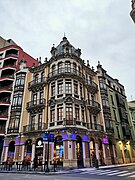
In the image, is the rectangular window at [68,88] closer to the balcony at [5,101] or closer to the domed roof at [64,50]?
the domed roof at [64,50]

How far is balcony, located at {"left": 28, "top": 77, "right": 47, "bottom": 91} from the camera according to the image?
27.3 m

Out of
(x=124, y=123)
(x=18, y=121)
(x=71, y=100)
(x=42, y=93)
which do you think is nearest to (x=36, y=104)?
(x=42, y=93)

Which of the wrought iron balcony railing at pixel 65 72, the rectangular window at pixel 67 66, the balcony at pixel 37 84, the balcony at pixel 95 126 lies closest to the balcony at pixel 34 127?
the balcony at pixel 37 84

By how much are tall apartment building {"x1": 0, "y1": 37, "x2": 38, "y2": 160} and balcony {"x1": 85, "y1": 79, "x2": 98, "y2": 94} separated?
41.8ft

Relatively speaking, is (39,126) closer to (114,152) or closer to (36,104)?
(36,104)

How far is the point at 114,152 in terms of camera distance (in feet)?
90.0

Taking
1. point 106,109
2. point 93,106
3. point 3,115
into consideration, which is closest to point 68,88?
point 93,106

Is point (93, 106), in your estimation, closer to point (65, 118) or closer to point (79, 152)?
point (65, 118)

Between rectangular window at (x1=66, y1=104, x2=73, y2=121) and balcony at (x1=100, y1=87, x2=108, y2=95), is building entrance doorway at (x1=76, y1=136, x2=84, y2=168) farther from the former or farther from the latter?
balcony at (x1=100, y1=87, x2=108, y2=95)

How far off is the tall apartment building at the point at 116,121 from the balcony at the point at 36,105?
11154 millimetres

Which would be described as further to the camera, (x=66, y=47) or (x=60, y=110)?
(x=66, y=47)

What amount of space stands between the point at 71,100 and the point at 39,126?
6234mm

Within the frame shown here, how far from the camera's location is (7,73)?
112 feet

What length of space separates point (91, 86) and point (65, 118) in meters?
9.58
